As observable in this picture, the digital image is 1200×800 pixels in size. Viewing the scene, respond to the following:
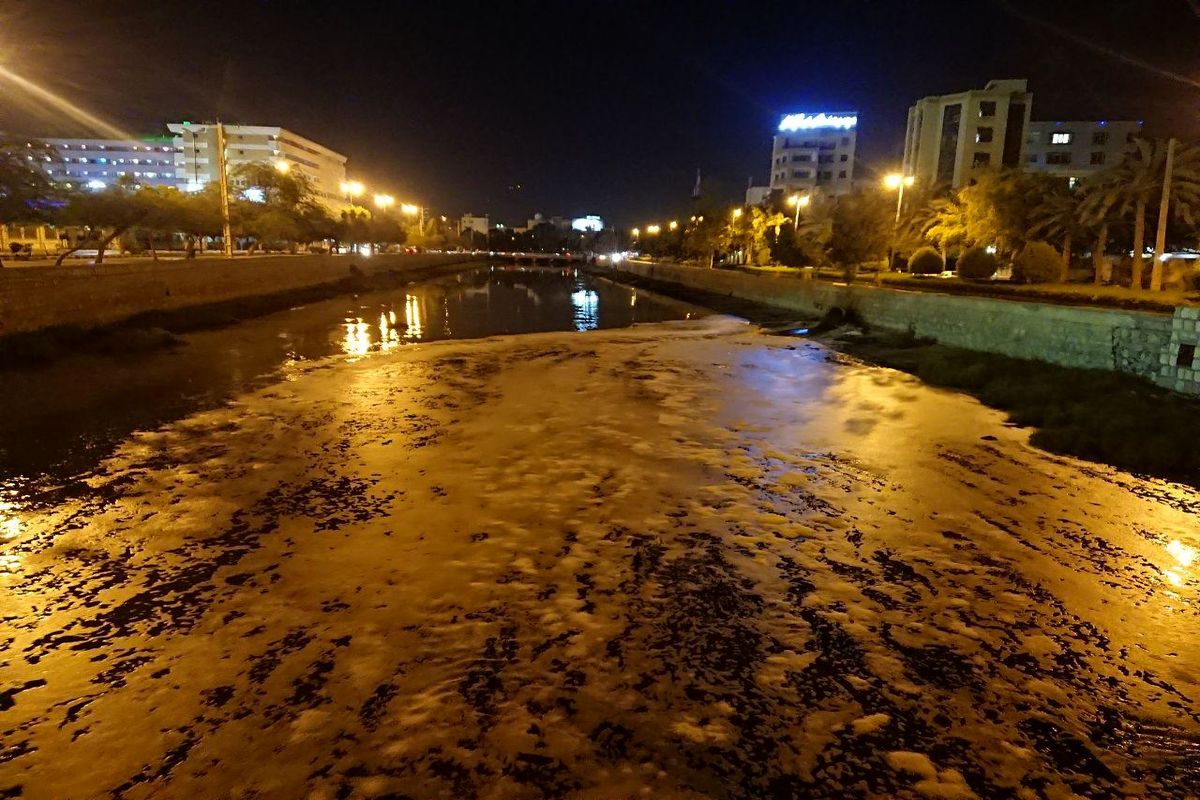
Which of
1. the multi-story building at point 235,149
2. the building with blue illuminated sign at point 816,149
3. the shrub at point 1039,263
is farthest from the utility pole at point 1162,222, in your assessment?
the multi-story building at point 235,149

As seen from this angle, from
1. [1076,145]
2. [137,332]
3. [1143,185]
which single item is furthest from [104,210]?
[1076,145]

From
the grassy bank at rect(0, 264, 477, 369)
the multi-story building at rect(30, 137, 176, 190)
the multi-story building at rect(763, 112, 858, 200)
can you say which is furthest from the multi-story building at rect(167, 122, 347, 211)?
the grassy bank at rect(0, 264, 477, 369)

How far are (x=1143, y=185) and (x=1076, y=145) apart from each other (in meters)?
56.6

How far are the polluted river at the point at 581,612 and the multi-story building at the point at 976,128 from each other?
2956 inches

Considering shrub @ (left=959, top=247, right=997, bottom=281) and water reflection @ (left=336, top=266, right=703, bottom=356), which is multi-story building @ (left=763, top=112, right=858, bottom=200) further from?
shrub @ (left=959, top=247, right=997, bottom=281)

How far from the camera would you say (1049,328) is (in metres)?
17.0

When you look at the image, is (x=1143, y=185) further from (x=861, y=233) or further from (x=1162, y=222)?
(x=861, y=233)

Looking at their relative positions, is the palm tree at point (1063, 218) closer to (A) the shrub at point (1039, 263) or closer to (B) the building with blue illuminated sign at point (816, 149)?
(A) the shrub at point (1039, 263)

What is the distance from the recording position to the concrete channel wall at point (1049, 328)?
1352 cm

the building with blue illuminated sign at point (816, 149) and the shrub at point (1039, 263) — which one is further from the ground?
the building with blue illuminated sign at point (816, 149)

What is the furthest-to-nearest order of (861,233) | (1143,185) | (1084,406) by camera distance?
(861,233) < (1143,185) < (1084,406)

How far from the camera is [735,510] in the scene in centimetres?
871

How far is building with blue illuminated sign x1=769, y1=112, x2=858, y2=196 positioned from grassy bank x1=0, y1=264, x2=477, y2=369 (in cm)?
9316

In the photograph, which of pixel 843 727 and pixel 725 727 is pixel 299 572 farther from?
pixel 843 727
